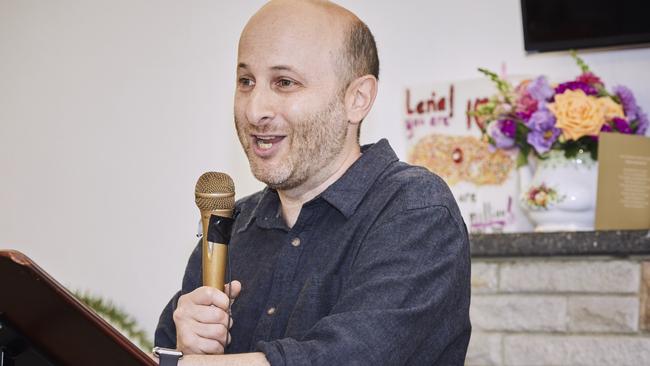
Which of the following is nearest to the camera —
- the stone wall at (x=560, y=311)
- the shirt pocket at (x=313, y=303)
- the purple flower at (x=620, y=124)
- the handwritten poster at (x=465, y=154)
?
the shirt pocket at (x=313, y=303)

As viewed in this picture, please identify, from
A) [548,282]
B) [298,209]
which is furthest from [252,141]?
[548,282]

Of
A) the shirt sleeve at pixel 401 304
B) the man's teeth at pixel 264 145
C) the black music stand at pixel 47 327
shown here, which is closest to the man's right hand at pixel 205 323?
the shirt sleeve at pixel 401 304

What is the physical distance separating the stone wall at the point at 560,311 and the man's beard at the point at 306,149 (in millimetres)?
1281

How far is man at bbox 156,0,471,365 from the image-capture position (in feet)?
4.36

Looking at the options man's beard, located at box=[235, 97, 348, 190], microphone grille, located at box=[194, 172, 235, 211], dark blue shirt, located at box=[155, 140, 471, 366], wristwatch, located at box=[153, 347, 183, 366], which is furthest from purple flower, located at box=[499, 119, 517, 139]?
wristwatch, located at box=[153, 347, 183, 366]

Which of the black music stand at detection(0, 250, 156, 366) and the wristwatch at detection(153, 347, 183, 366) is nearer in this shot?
the black music stand at detection(0, 250, 156, 366)

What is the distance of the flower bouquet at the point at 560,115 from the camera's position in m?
2.71

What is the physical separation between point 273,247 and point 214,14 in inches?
91.6

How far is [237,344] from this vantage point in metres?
1.66

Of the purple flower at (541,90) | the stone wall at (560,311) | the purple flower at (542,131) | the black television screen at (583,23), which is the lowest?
the stone wall at (560,311)

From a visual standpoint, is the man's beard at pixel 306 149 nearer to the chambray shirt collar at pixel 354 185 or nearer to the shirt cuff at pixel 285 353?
the chambray shirt collar at pixel 354 185

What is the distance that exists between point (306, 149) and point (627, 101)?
151 cm

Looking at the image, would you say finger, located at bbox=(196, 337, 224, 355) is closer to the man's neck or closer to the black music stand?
the black music stand

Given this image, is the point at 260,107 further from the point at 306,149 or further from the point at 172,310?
the point at 172,310
